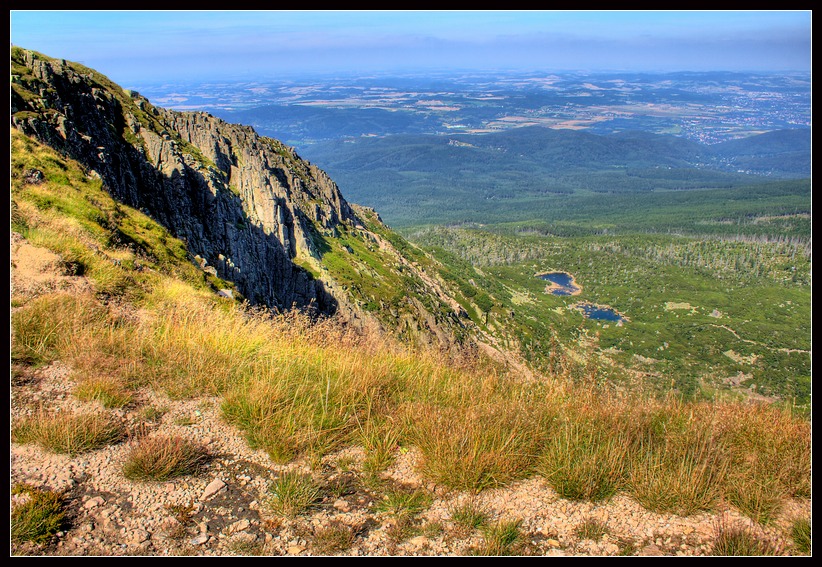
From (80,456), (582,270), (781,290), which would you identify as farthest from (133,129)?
(781,290)

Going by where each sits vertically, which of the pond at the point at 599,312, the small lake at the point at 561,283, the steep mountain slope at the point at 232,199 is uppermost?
the steep mountain slope at the point at 232,199

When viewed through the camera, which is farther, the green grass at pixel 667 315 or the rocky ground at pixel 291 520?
the green grass at pixel 667 315

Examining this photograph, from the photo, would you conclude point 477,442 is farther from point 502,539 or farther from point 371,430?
point 371,430

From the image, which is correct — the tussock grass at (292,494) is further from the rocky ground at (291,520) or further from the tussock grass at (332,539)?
the tussock grass at (332,539)

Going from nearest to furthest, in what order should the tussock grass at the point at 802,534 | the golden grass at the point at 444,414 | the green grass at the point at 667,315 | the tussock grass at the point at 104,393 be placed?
the tussock grass at the point at 802,534, the golden grass at the point at 444,414, the tussock grass at the point at 104,393, the green grass at the point at 667,315

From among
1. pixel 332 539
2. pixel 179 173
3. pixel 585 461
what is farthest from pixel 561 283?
pixel 332 539

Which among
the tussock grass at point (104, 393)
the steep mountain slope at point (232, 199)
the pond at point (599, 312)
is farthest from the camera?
the pond at point (599, 312)

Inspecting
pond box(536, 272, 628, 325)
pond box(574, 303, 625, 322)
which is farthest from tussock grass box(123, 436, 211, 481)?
pond box(574, 303, 625, 322)

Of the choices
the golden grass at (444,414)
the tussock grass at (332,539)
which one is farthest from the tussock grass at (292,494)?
the golden grass at (444,414)
